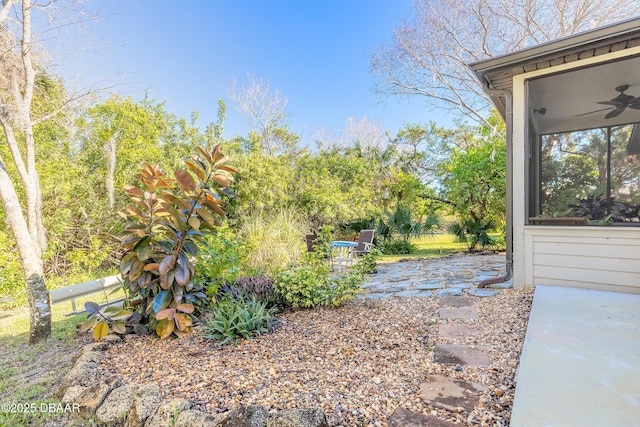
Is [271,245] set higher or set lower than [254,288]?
higher

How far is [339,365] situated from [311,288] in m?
1.25

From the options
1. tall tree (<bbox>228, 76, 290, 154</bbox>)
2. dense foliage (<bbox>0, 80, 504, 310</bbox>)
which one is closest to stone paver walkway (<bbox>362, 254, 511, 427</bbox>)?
dense foliage (<bbox>0, 80, 504, 310</bbox>)

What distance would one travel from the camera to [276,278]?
3436 mm

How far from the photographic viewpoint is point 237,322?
278 cm

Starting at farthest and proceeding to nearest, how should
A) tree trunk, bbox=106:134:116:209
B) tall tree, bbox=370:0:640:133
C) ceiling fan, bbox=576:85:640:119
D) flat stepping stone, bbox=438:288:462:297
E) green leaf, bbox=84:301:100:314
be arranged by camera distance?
tall tree, bbox=370:0:640:133 → tree trunk, bbox=106:134:116:209 → ceiling fan, bbox=576:85:640:119 → flat stepping stone, bbox=438:288:462:297 → green leaf, bbox=84:301:100:314

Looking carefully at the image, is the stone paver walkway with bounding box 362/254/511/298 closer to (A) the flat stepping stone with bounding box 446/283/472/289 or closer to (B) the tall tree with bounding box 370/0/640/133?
(A) the flat stepping stone with bounding box 446/283/472/289

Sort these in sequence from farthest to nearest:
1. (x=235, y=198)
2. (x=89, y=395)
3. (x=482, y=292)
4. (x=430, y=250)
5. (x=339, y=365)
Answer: (x=430, y=250), (x=235, y=198), (x=482, y=292), (x=339, y=365), (x=89, y=395)

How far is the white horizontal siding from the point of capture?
327cm

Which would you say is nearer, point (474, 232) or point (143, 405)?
point (143, 405)

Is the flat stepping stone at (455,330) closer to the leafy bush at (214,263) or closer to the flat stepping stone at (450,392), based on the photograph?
the flat stepping stone at (450,392)

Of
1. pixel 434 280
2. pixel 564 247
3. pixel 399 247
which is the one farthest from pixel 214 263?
pixel 399 247

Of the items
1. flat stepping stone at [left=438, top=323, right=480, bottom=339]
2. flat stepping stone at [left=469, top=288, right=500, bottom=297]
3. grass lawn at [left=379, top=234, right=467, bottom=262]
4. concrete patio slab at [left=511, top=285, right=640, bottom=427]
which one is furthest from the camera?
grass lawn at [left=379, top=234, right=467, bottom=262]

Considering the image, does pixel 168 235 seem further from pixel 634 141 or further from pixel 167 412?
pixel 634 141

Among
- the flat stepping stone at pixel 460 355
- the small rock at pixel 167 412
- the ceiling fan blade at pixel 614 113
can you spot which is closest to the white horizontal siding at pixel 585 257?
the flat stepping stone at pixel 460 355
